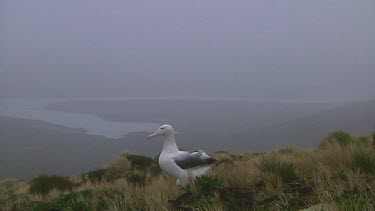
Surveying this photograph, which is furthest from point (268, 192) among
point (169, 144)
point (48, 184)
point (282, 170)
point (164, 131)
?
point (48, 184)

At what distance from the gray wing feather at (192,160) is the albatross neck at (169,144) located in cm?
24

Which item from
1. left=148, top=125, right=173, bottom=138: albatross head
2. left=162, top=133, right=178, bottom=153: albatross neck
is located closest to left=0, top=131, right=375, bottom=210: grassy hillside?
left=162, top=133, right=178, bottom=153: albatross neck

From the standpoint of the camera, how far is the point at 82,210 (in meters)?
5.07

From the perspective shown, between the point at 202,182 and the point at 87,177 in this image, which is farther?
the point at 87,177

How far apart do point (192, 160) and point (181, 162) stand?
0.19 meters

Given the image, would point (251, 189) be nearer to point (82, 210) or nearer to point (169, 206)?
point (169, 206)

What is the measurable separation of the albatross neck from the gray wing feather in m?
0.24

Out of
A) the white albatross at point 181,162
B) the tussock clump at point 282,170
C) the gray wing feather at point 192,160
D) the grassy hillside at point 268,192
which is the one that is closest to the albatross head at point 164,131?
the white albatross at point 181,162

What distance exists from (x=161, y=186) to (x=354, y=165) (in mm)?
2856

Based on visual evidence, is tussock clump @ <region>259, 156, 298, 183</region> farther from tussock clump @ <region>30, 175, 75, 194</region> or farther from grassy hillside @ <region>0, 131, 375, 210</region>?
tussock clump @ <region>30, 175, 75, 194</region>

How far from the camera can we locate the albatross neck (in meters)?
7.23

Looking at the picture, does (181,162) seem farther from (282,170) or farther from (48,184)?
(48,184)

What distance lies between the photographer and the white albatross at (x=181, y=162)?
22.4 ft

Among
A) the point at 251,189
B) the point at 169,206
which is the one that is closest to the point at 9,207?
the point at 169,206
